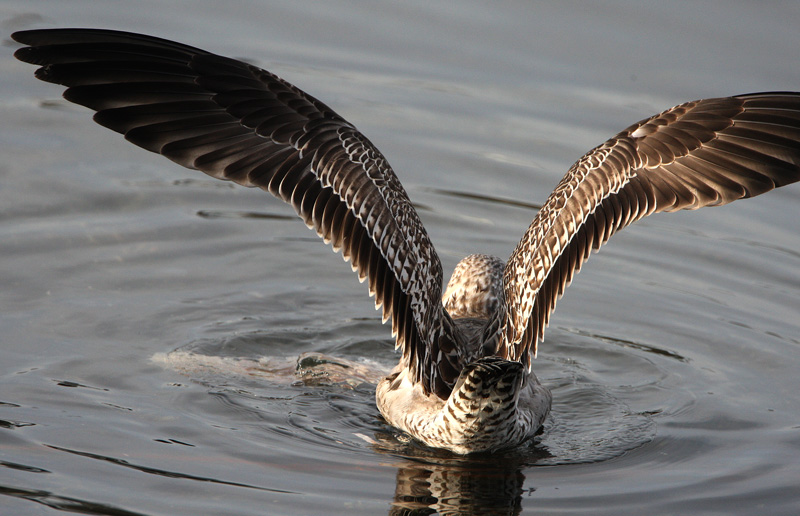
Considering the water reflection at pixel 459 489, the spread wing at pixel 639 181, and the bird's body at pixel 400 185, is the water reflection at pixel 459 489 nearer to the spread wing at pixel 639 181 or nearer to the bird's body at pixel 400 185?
the bird's body at pixel 400 185

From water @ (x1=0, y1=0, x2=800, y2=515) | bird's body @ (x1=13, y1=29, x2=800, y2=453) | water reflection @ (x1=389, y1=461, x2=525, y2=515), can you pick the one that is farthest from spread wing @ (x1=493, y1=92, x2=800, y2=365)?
water @ (x1=0, y1=0, x2=800, y2=515)

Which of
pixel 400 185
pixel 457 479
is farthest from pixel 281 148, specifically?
pixel 457 479

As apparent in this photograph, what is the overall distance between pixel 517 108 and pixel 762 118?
4636mm

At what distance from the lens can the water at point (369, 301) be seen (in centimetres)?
643

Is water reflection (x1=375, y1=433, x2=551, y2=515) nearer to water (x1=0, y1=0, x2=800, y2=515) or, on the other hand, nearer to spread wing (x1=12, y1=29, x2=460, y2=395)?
water (x1=0, y1=0, x2=800, y2=515)

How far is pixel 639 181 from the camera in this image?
23.8ft

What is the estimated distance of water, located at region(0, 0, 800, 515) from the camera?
6.43 m

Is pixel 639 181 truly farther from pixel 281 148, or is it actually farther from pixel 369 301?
pixel 369 301

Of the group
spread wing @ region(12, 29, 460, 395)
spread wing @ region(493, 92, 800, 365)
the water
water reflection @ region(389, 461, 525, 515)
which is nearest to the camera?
water reflection @ region(389, 461, 525, 515)

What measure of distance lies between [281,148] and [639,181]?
7.61ft

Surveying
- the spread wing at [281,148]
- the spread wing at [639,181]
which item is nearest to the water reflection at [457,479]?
the spread wing at [281,148]

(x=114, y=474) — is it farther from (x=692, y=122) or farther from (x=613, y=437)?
(x=692, y=122)

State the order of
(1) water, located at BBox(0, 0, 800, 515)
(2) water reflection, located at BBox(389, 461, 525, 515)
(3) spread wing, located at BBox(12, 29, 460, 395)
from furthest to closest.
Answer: (3) spread wing, located at BBox(12, 29, 460, 395)
(1) water, located at BBox(0, 0, 800, 515)
(2) water reflection, located at BBox(389, 461, 525, 515)

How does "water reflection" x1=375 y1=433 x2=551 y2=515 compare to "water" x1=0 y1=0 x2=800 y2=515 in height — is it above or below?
below
